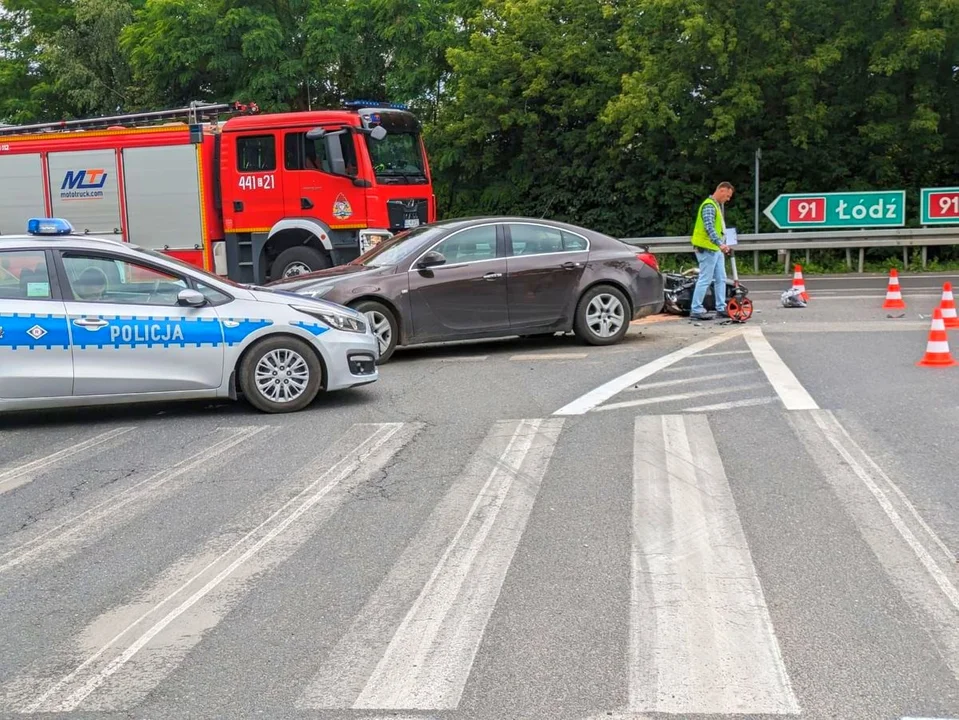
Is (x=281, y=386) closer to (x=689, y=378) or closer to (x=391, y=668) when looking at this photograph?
(x=689, y=378)

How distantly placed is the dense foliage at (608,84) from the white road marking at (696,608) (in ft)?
65.6

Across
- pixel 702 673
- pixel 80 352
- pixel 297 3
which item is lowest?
pixel 702 673

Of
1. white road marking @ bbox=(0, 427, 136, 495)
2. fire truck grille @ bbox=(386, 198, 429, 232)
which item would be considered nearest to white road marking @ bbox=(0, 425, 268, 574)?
white road marking @ bbox=(0, 427, 136, 495)

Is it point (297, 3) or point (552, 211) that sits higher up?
point (297, 3)

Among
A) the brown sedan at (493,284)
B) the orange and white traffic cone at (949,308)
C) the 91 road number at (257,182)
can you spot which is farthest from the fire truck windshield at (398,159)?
the orange and white traffic cone at (949,308)

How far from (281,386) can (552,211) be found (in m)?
22.0

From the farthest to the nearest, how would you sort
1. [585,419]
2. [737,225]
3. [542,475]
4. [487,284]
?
[737,225] < [487,284] < [585,419] < [542,475]

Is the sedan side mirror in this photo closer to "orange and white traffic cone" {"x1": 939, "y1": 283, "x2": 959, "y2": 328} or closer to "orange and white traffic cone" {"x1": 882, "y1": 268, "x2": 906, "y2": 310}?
"orange and white traffic cone" {"x1": 939, "y1": 283, "x2": 959, "y2": 328}

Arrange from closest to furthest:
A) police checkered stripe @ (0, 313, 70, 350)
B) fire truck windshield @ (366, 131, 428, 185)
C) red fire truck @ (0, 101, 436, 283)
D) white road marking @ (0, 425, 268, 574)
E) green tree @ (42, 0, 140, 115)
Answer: white road marking @ (0, 425, 268, 574) → police checkered stripe @ (0, 313, 70, 350) → red fire truck @ (0, 101, 436, 283) → fire truck windshield @ (366, 131, 428, 185) → green tree @ (42, 0, 140, 115)

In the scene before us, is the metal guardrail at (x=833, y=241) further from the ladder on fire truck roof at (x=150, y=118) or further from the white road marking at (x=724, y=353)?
the white road marking at (x=724, y=353)

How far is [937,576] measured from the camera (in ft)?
16.5

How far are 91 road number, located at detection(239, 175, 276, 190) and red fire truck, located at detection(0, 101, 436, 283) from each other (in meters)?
0.02

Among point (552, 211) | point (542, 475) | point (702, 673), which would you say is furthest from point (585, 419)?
point (552, 211)

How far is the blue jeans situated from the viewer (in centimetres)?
1469
